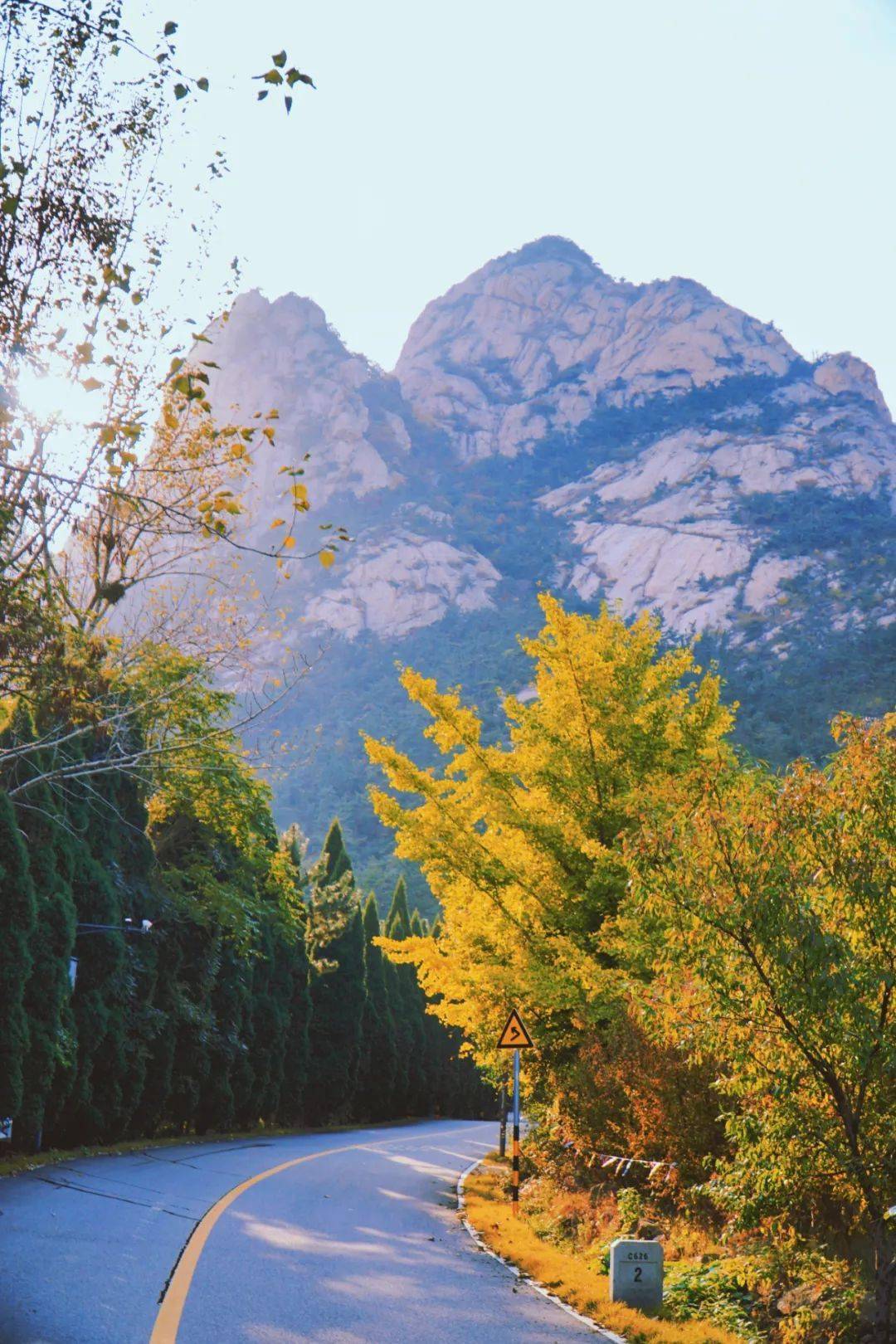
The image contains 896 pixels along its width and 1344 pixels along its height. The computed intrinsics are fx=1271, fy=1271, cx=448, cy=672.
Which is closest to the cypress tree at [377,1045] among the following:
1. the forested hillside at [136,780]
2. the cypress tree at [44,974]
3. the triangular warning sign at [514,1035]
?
the forested hillside at [136,780]

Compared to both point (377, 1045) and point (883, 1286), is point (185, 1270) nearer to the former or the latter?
point (883, 1286)

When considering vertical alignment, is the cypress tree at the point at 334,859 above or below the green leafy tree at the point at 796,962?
above

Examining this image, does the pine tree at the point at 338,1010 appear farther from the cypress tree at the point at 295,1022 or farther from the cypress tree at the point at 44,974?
the cypress tree at the point at 44,974

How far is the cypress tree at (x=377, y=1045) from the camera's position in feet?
→ 146

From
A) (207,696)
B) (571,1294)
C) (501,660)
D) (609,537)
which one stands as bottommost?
(571,1294)

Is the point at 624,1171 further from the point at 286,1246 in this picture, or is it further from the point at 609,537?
the point at 609,537

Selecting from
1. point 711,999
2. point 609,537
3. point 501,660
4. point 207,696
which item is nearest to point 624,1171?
point 711,999

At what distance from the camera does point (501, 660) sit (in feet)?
459

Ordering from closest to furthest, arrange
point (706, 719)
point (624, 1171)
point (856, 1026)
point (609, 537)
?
point (856, 1026), point (624, 1171), point (706, 719), point (609, 537)

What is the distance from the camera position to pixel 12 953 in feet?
56.1

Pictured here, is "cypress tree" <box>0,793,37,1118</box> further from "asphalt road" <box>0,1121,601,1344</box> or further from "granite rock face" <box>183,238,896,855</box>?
"granite rock face" <box>183,238,896,855</box>

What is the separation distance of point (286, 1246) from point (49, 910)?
9.04 metres

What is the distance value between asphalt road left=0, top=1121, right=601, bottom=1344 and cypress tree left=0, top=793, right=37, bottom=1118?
4.41 feet

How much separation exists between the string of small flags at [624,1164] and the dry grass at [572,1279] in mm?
1038
